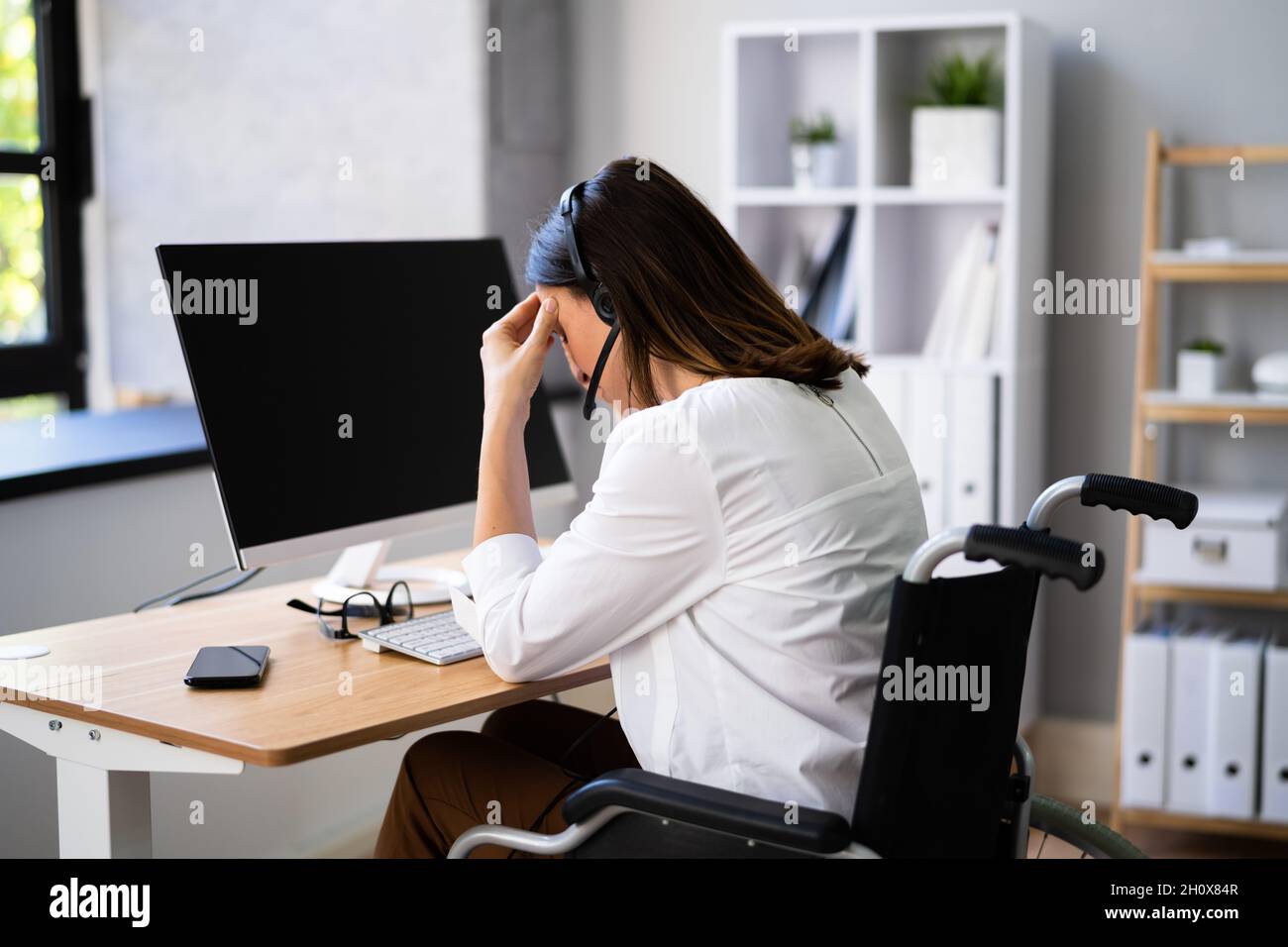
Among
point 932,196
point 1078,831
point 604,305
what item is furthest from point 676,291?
point 932,196

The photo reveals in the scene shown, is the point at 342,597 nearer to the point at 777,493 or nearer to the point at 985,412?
the point at 777,493

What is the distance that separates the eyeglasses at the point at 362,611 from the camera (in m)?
1.91

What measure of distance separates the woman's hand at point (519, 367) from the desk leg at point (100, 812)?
1.91 ft

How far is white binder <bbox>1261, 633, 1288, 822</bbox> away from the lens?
2.87 m

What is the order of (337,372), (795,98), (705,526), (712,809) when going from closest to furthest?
(712,809) → (705,526) → (337,372) → (795,98)

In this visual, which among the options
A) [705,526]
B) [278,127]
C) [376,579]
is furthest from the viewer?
[278,127]

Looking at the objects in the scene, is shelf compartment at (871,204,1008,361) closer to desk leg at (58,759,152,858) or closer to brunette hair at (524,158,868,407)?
brunette hair at (524,158,868,407)

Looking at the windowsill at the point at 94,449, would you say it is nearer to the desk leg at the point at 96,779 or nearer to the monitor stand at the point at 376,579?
the monitor stand at the point at 376,579

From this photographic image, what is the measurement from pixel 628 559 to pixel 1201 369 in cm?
195

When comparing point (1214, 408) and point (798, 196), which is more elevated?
point (798, 196)

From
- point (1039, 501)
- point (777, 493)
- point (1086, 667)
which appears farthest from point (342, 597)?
point (1086, 667)

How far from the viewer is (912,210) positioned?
10.9ft

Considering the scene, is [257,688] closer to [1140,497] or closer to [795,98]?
[1140,497]

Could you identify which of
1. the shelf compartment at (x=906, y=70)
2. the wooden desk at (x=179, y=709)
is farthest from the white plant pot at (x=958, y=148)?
the wooden desk at (x=179, y=709)
